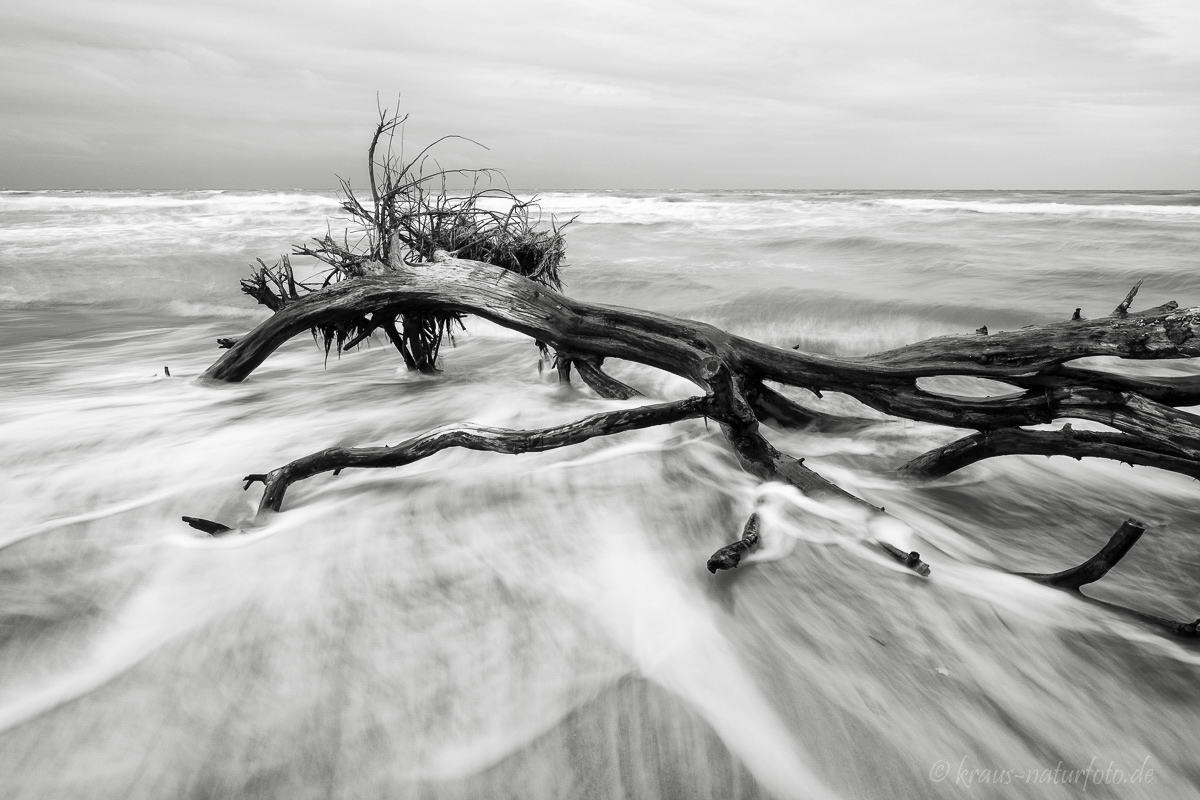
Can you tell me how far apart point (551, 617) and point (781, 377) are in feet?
5.03

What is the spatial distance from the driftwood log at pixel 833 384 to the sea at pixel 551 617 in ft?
0.55

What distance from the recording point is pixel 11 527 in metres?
2.65

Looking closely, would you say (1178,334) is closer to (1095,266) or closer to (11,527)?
(11,527)

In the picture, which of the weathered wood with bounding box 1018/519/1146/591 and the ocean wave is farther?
the ocean wave

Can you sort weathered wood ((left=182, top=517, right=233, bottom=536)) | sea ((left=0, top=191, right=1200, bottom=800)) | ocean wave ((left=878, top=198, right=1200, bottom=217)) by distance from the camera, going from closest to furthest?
sea ((left=0, top=191, right=1200, bottom=800)), weathered wood ((left=182, top=517, right=233, bottom=536)), ocean wave ((left=878, top=198, right=1200, bottom=217))

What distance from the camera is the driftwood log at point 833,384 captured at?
2.34m

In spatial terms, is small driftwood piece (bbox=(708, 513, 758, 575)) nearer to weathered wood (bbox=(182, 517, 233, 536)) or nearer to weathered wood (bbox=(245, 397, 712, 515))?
weathered wood (bbox=(245, 397, 712, 515))

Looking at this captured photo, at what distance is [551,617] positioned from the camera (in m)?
2.22

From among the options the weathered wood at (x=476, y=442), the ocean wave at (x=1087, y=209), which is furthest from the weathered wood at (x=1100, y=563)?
the ocean wave at (x=1087, y=209)

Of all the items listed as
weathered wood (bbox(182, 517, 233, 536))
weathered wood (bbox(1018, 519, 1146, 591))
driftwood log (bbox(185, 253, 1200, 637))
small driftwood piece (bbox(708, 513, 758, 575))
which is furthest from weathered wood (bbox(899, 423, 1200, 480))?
weathered wood (bbox(182, 517, 233, 536))

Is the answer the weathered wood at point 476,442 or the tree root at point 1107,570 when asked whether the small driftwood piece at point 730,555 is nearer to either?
the weathered wood at point 476,442

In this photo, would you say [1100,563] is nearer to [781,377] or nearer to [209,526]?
[781,377]

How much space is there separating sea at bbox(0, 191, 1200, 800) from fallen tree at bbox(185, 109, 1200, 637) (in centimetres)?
18

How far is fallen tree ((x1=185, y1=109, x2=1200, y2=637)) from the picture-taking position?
92.5 inches
